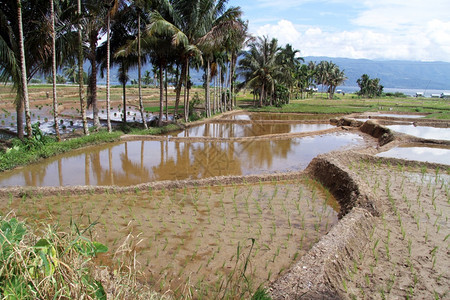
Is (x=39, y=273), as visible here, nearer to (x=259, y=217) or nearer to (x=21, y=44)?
(x=259, y=217)

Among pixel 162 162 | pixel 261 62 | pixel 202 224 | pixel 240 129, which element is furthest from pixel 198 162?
pixel 261 62

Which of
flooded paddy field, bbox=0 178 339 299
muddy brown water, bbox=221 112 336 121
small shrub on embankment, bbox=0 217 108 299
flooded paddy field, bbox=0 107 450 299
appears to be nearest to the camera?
small shrub on embankment, bbox=0 217 108 299

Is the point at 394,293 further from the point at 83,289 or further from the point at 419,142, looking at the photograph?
the point at 419,142

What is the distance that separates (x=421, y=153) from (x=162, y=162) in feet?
35.9

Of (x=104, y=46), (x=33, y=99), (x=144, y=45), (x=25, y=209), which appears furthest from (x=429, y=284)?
(x=33, y=99)

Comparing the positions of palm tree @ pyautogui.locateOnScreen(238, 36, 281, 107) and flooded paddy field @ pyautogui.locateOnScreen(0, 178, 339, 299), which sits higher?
palm tree @ pyautogui.locateOnScreen(238, 36, 281, 107)

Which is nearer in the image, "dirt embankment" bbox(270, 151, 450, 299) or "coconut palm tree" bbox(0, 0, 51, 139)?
"dirt embankment" bbox(270, 151, 450, 299)

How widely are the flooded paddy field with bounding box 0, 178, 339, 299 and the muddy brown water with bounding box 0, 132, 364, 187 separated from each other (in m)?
1.63

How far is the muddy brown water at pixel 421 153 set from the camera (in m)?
12.7

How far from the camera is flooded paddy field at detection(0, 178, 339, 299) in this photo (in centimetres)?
468

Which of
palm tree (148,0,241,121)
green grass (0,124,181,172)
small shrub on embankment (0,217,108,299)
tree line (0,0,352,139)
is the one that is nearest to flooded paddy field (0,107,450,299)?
green grass (0,124,181,172)

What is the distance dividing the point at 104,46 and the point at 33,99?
68.3ft

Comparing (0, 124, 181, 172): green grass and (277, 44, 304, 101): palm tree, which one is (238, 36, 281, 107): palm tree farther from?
(0, 124, 181, 172): green grass

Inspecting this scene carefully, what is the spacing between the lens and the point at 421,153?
13.8 m
